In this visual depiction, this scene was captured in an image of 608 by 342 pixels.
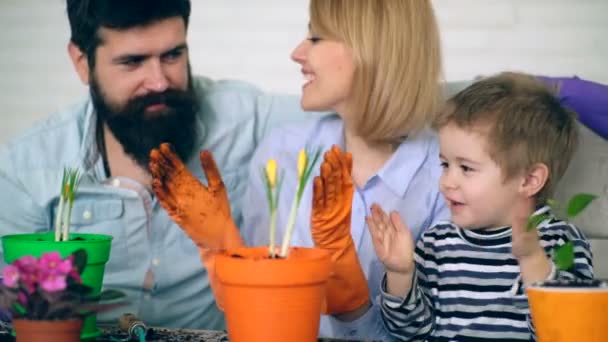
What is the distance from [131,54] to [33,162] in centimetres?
34

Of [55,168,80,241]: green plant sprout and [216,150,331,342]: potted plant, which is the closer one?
[216,150,331,342]: potted plant

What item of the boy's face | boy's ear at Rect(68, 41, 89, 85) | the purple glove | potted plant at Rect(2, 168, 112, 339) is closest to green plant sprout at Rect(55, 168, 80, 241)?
potted plant at Rect(2, 168, 112, 339)

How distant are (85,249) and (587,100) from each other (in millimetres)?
1037

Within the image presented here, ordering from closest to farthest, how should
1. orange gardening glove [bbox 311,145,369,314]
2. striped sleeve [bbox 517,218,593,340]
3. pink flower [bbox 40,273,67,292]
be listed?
1. pink flower [bbox 40,273,67,292]
2. orange gardening glove [bbox 311,145,369,314]
3. striped sleeve [bbox 517,218,593,340]

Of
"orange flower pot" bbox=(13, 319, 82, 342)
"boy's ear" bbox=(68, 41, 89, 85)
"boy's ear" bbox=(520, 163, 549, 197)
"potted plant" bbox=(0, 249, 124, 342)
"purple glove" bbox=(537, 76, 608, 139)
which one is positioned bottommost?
"orange flower pot" bbox=(13, 319, 82, 342)

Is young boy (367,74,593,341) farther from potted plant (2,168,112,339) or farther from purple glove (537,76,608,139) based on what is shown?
potted plant (2,168,112,339)

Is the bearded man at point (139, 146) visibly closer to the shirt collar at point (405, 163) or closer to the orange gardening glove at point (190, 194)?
the shirt collar at point (405, 163)

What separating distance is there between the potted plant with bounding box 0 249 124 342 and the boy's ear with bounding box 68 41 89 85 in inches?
30.4

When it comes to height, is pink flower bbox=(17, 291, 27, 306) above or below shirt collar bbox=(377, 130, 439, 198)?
below

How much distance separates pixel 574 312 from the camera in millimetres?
1368

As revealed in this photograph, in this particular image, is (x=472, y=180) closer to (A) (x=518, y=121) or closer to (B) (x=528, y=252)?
(A) (x=518, y=121)

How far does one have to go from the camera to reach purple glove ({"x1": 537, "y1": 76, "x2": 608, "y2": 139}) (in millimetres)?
1957

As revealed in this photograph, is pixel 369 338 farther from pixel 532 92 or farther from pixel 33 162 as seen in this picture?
pixel 33 162

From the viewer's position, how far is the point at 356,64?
1.93m
